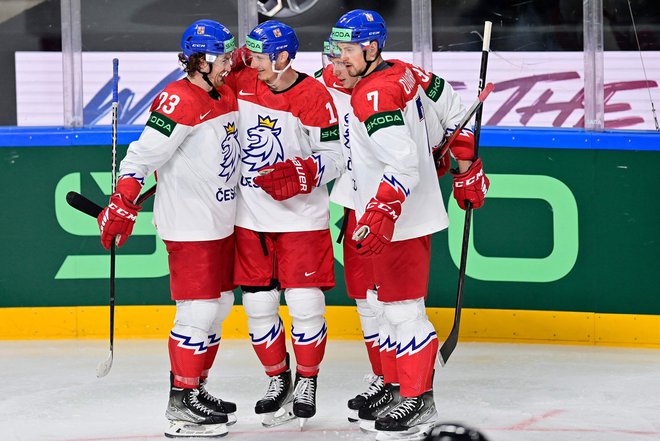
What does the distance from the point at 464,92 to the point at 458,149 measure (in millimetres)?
1705

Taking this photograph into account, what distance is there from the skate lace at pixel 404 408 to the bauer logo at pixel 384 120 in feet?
2.99

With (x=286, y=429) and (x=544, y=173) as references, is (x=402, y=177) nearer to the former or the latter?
(x=286, y=429)

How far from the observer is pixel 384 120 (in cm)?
420

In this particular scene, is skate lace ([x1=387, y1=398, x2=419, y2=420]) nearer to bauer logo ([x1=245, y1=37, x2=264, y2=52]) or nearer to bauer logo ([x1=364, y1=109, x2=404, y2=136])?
bauer logo ([x1=364, y1=109, x2=404, y2=136])

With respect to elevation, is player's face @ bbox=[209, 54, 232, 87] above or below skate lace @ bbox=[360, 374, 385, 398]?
above

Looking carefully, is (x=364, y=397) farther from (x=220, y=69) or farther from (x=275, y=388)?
(x=220, y=69)

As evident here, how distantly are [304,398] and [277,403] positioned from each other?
142 mm

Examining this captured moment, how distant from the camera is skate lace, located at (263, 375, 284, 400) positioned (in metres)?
4.72

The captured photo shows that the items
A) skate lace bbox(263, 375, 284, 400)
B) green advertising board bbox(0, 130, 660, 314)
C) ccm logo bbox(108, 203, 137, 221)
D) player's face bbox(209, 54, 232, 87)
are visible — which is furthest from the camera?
green advertising board bbox(0, 130, 660, 314)

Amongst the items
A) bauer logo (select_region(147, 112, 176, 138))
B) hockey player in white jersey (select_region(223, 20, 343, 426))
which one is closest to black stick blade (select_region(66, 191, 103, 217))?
bauer logo (select_region(147, 112, 176, 138))

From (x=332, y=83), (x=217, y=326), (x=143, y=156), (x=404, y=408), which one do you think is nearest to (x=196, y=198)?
(x=143, y=156)

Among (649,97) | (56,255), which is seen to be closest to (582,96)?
(649,97)

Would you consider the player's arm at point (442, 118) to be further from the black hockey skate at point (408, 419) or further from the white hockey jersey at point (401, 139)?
the black hockey skate at point (408, 419)

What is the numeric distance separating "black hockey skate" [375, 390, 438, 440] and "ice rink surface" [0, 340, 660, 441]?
14cm
